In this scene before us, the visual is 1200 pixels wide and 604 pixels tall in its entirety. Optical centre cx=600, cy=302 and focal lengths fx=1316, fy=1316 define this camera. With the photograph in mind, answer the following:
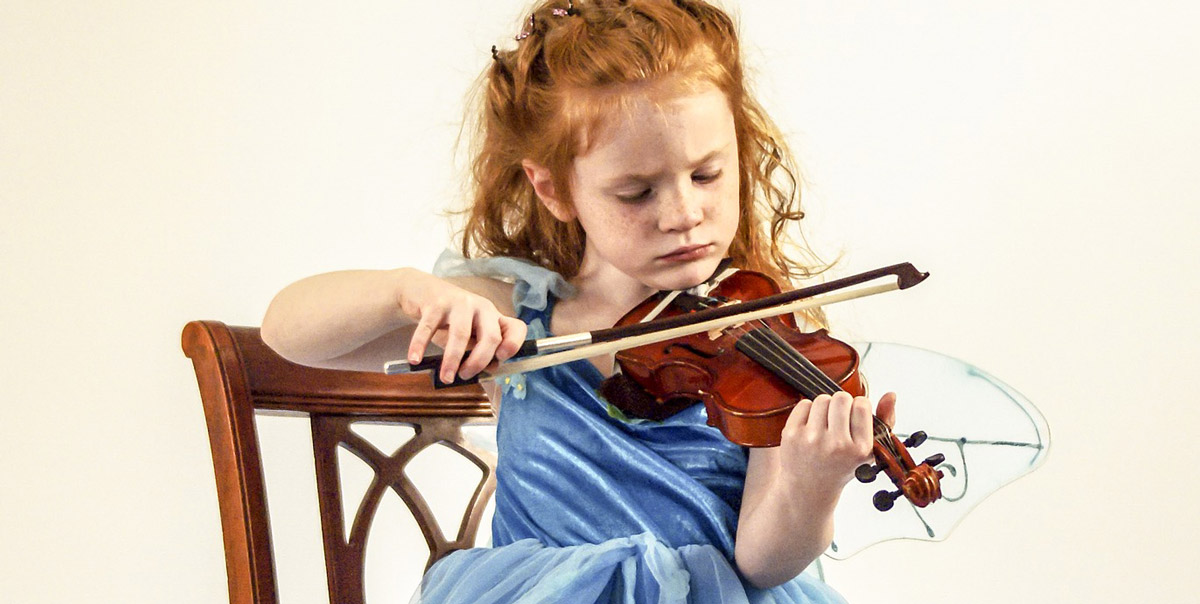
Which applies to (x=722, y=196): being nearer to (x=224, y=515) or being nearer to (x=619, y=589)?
(x=619, y=589)

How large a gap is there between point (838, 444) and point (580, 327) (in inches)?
11.4

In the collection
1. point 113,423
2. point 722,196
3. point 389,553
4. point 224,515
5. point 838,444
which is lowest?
point 389,553

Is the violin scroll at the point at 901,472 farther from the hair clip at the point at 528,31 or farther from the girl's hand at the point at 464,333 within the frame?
the hair clip at the point at 528,31

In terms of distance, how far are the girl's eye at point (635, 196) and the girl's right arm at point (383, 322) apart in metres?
0.11

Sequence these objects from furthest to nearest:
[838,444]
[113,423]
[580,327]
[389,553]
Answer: [389,553], [113,423], [580,327], [838,444]

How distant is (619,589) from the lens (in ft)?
2.76

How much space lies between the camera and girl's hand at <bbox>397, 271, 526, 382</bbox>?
0.74m

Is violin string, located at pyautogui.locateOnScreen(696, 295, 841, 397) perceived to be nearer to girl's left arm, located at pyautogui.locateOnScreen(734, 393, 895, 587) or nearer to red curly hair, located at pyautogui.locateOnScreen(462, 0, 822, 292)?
girl's left arm, located at pyautogui.locateOnScreen(734, 393, 895, 587)

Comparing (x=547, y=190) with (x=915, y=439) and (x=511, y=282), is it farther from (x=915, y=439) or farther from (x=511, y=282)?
(x=915, y=439)

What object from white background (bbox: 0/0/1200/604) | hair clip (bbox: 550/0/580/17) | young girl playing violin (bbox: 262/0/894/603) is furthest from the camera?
white background (bbox: 0/0/1200/604)

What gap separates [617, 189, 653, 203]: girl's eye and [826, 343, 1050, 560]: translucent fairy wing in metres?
0.23

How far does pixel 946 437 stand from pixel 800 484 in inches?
6.8

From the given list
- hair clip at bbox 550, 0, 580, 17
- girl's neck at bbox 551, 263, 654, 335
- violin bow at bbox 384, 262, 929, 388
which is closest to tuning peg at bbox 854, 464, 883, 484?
violin bow at bbox 384, 262, 929, 388

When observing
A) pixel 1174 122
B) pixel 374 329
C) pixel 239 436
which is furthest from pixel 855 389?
pixel 1174 122
